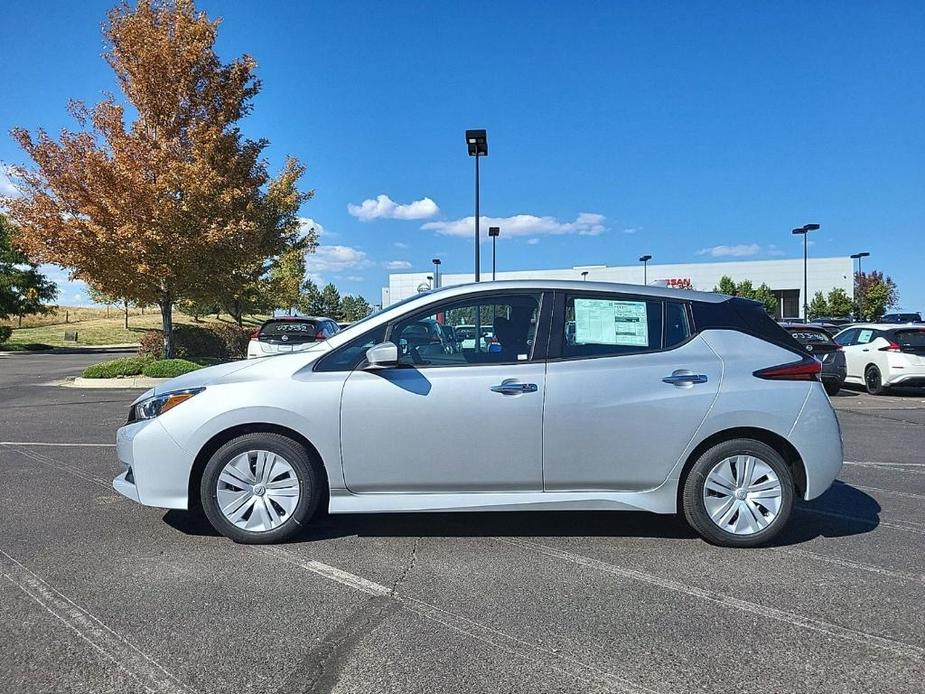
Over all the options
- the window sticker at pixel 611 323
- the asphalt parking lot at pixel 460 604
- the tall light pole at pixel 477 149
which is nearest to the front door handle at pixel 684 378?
the window sticker at pixel 611 323

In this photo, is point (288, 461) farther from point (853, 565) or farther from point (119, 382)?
point (119, 382)

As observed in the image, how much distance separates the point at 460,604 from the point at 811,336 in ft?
44.1

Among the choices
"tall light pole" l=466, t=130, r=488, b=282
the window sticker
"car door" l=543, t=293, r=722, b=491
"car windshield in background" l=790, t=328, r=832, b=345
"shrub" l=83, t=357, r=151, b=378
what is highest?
"tall light pole" l=466, t=130, r=488, b=282

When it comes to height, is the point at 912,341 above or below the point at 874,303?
below

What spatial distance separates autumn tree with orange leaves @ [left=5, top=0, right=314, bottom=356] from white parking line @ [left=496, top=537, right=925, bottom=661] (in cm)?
1380

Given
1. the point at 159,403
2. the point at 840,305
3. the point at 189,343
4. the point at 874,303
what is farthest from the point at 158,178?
the point at 874,303

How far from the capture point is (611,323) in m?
4.50

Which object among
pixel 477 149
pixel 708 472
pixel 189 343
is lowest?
pixel 708 472

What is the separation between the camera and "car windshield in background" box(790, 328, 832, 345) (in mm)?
14055

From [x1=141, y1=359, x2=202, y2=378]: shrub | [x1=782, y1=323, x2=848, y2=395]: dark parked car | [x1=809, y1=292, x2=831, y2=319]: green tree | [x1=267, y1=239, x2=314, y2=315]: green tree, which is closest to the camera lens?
[x1=782, y1=323, x2=848, y2=395]: dark parked car

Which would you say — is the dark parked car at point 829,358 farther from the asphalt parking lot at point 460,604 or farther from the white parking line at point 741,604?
the white parking line at point 741,604

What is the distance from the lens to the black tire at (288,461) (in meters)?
4.27

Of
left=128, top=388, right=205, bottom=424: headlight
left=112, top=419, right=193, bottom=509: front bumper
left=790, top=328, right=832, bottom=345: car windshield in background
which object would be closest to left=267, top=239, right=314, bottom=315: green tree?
left=790, top=328, right=832, bottom=345: car windshield in background

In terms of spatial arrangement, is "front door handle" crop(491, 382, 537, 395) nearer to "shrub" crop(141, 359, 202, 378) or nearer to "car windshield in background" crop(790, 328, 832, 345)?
"car windshield in background" crop(790, 328, 832, 345)
